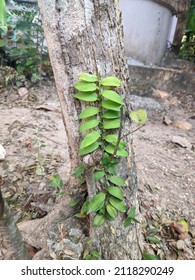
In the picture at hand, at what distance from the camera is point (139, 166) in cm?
183

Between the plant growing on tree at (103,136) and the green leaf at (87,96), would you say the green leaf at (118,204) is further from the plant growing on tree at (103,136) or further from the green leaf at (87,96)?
the green leaf at (87,96)

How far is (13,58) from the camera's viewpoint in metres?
3.26

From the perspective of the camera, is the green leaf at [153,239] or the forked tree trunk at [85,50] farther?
the green leaf at [153,239]

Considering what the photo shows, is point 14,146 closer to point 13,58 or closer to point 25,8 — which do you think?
point 13,58

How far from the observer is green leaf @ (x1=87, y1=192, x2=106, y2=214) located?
0.99m

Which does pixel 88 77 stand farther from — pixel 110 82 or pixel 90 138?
pixel 90 138

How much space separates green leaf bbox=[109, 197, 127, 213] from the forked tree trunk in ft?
0.25

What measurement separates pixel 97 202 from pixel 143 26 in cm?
338

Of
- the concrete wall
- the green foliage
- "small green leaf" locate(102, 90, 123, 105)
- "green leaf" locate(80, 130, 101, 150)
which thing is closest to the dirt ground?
"green leaf" locate(80, 130, 101, 150)

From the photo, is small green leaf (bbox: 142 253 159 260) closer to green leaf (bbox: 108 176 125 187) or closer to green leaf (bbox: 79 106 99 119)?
green leaf (bbox: 108 176 125 187)

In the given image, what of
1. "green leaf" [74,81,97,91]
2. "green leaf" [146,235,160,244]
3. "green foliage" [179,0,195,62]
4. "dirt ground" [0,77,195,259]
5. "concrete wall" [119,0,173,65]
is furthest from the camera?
"green foliage" [179,0,195,62]

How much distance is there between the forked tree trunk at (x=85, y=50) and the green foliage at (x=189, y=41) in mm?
4437

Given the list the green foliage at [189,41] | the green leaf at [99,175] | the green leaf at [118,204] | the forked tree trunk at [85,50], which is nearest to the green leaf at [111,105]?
the forked tree trunk at [85,50]

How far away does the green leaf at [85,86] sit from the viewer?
92 centimetres
